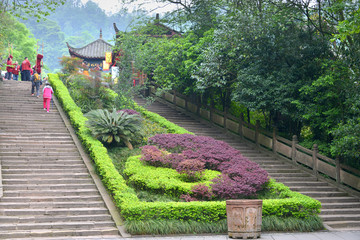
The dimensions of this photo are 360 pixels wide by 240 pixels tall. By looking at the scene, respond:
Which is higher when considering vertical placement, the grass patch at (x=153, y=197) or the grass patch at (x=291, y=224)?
the grass patch at (x=153, y=197)

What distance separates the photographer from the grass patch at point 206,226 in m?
11.9

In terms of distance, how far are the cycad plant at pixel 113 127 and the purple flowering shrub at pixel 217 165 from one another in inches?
35.7

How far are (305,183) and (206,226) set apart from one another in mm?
6472

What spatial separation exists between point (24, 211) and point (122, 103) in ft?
33.4

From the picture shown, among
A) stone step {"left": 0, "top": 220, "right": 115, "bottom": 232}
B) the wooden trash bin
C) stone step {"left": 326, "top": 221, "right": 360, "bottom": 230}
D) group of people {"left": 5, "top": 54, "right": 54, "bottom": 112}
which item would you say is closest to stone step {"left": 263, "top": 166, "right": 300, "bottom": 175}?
stone step {"left": 326, "top": 221, "right": 360, "bottom": 230}

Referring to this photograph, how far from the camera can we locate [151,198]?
13453mm

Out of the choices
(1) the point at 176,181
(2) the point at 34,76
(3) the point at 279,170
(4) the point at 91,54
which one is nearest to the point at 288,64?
(3) the point at 279,170

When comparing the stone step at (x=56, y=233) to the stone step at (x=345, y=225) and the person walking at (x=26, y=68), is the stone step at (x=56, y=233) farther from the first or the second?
the person walking at (x=26, y=68)

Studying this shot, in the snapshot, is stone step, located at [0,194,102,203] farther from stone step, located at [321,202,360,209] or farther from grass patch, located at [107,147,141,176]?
stone step, located at [321,202,360,209]

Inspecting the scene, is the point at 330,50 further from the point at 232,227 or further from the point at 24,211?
the point at 24,211

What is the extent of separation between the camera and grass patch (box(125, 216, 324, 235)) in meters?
11.9

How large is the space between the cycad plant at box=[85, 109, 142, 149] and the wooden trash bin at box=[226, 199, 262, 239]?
6.77 metres

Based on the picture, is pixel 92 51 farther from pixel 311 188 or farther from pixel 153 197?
pixel 153 197

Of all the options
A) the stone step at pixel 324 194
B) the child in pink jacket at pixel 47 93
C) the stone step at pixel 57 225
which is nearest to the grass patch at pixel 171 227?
the stone step at pixel 57 225
